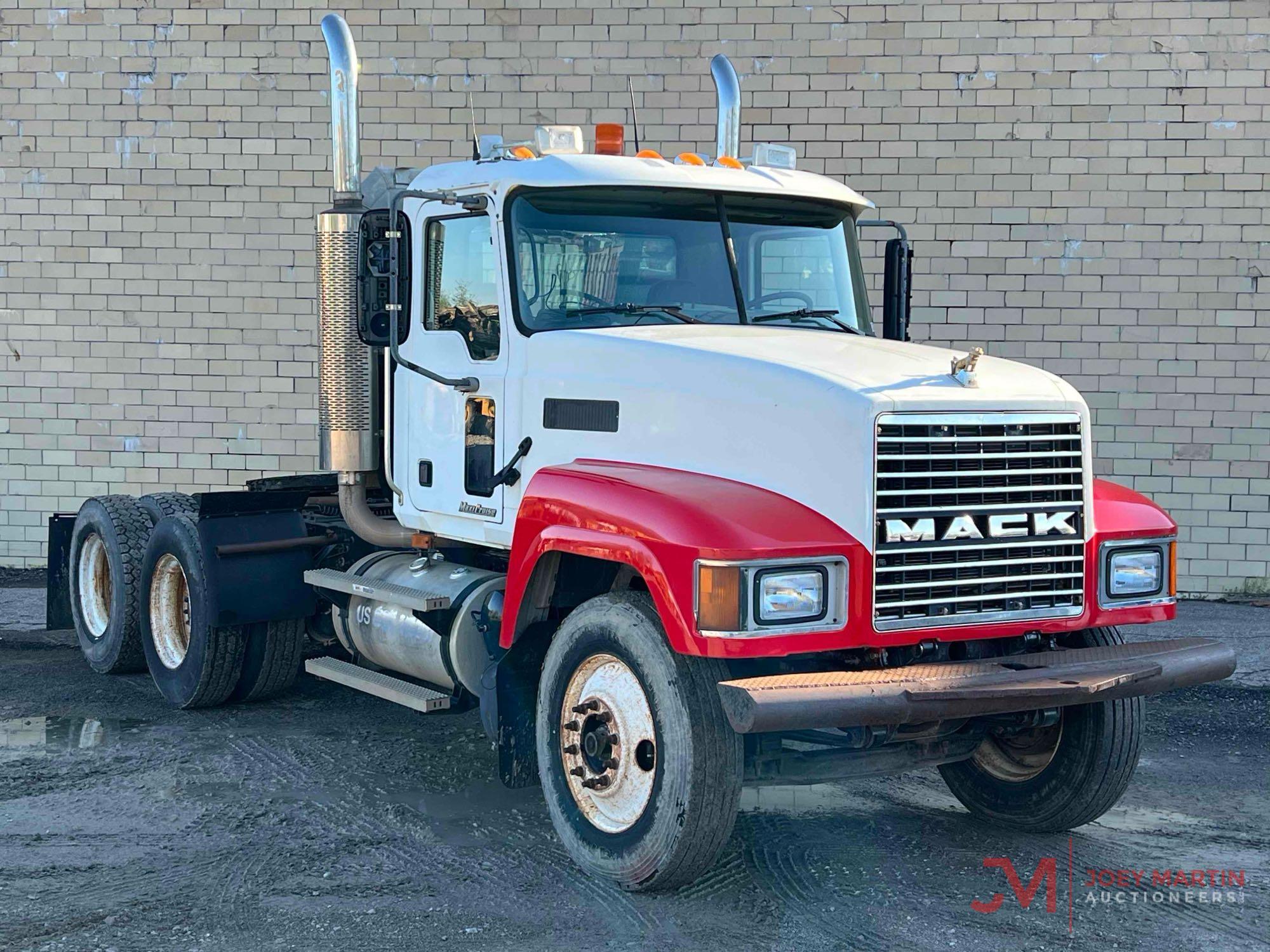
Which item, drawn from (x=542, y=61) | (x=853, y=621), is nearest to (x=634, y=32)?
(x=542, y=61)

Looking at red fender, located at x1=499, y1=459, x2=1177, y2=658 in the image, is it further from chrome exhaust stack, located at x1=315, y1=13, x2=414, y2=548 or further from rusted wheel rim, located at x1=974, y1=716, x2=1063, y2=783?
chrome exhaust stack, located at x1=315, y1=13, x2=414, y2=548

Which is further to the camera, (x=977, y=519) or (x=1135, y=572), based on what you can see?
(x=1135, y=572)

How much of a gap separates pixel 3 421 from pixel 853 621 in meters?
9.53

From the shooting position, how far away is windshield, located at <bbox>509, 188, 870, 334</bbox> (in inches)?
234

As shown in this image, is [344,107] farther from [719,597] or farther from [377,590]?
[719,597]

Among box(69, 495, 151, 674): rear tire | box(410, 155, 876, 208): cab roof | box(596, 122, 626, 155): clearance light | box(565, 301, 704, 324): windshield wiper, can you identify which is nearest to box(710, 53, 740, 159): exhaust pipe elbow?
box(410, 155, 876, 208): cab roof

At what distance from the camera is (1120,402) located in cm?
1127

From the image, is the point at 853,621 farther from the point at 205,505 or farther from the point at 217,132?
the point at 217,132

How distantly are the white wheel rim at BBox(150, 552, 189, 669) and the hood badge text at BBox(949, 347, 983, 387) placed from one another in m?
4.84

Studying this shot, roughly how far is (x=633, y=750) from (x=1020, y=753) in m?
1.78

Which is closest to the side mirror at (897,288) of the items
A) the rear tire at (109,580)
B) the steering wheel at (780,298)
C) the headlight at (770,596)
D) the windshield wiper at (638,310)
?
the steering wheel at (780,298)

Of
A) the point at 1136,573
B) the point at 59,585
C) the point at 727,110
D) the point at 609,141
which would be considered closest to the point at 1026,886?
the point at 1136,573

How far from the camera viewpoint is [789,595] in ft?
15.4

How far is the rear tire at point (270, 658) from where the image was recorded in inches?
306
